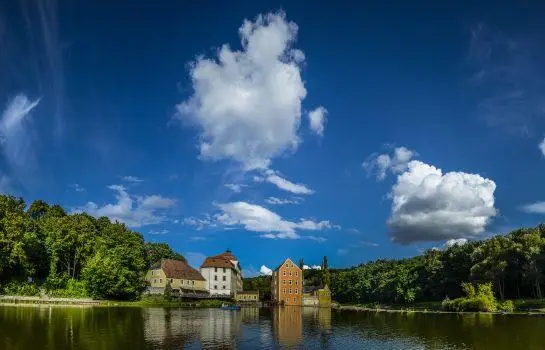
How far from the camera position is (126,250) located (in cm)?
9750

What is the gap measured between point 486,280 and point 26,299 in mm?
84365

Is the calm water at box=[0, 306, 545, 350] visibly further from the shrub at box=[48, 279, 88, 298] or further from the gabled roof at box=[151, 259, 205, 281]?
the gabled roof at box=[151, 259, 205, 281]

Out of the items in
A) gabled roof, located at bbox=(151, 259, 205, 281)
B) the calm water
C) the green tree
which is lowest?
the calm water

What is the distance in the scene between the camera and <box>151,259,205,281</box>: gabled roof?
118250mm

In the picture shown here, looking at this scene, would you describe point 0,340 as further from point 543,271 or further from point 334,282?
point 334,282

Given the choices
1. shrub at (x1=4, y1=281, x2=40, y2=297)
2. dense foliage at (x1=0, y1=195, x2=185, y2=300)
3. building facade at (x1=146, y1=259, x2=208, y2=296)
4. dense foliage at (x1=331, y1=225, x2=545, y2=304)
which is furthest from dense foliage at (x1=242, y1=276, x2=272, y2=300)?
shrub at (x1=4, y1=281, x2=40, y2=297)

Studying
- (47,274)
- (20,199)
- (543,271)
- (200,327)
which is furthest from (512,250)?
(20,199)

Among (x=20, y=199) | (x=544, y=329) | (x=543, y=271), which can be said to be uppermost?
(x=20, y=199)

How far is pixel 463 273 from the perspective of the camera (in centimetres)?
9850

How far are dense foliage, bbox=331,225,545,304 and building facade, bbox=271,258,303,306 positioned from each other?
1631cm

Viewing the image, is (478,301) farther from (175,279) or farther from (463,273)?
(175,279)

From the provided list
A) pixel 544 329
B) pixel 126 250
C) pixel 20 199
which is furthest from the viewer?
pixel 20 199

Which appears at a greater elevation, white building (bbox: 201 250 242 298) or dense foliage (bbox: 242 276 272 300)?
white building (bbox: 201 250 242 298)

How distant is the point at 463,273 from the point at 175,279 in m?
69.1
